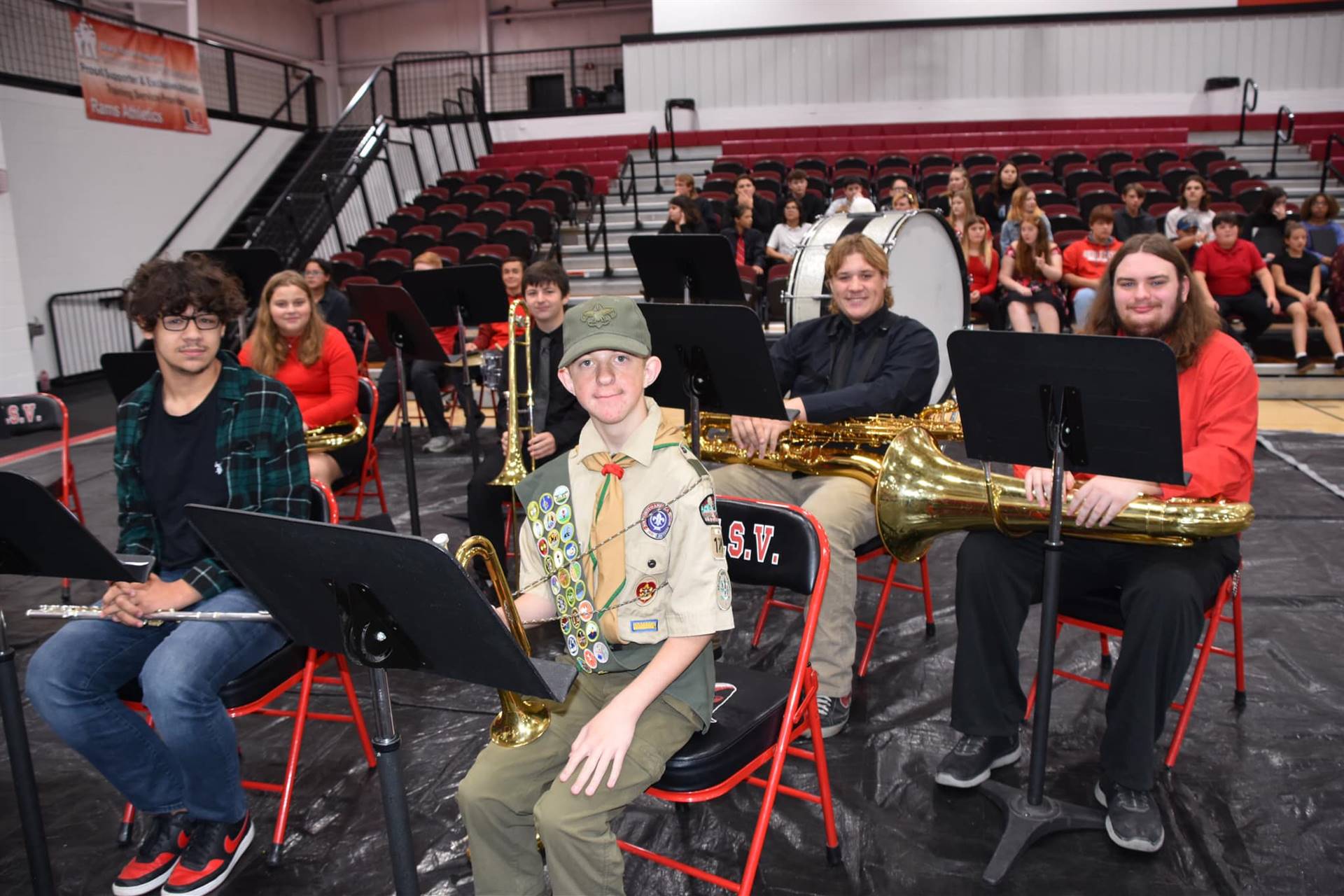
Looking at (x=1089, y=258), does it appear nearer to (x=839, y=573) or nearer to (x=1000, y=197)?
(x=1000, y=197)

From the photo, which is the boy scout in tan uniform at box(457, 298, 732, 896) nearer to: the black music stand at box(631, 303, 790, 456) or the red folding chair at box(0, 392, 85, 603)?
the black music stand at box(631, 303, 790, 456)

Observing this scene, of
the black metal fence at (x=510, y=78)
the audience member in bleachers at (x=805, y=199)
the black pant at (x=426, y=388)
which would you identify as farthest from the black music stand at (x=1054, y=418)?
the black metal fence at (x=510, y=78)

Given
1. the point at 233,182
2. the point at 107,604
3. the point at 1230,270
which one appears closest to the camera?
the point at 107,604

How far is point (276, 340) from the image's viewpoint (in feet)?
14.4

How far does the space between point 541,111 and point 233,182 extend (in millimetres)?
4853

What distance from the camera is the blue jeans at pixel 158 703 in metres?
2.31

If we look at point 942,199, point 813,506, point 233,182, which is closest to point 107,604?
point 813,506

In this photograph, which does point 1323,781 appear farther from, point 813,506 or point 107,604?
point 107,604

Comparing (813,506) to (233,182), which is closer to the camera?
(813,506)

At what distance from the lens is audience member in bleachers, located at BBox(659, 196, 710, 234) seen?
7.81 metres

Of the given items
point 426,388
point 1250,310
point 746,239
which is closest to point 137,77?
point 426,388

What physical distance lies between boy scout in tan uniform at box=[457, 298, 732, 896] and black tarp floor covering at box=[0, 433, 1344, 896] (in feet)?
1.97

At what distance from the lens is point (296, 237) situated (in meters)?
12.0

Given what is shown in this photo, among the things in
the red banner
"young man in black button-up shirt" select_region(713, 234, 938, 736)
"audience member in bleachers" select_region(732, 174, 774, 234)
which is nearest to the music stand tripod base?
"young man in black button-up shirt" select_region(713, 234, 938, 736)
